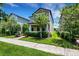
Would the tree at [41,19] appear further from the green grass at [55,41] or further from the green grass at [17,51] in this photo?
the green grass at [17,51]

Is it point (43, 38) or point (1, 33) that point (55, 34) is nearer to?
point (43, 38)

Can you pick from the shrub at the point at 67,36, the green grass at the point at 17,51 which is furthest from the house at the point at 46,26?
the green grass at the point at 17,51

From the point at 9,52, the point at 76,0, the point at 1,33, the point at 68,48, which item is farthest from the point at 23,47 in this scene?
the point at 76,0

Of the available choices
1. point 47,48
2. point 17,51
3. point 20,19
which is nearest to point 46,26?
point 47,48

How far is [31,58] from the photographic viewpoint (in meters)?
4.57

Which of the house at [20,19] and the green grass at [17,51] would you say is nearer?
the green grass at [17,51]

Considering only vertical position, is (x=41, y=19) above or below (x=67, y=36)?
above

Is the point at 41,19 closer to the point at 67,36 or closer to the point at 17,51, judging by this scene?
the point at 67,36

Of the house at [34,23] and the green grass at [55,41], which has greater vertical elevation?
the house at [34,23]

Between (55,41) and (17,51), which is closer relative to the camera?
(17,51)

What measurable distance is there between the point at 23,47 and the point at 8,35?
0.51 m

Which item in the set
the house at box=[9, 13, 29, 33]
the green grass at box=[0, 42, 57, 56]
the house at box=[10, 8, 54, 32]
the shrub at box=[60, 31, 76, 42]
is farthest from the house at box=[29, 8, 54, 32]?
the green grass at box=[0, 42, 57, 56]

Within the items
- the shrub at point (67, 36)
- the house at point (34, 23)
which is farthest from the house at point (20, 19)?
the shrub at point (67, 36)

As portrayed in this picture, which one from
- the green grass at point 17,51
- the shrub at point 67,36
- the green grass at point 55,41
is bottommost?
the green grass at point 17,51
